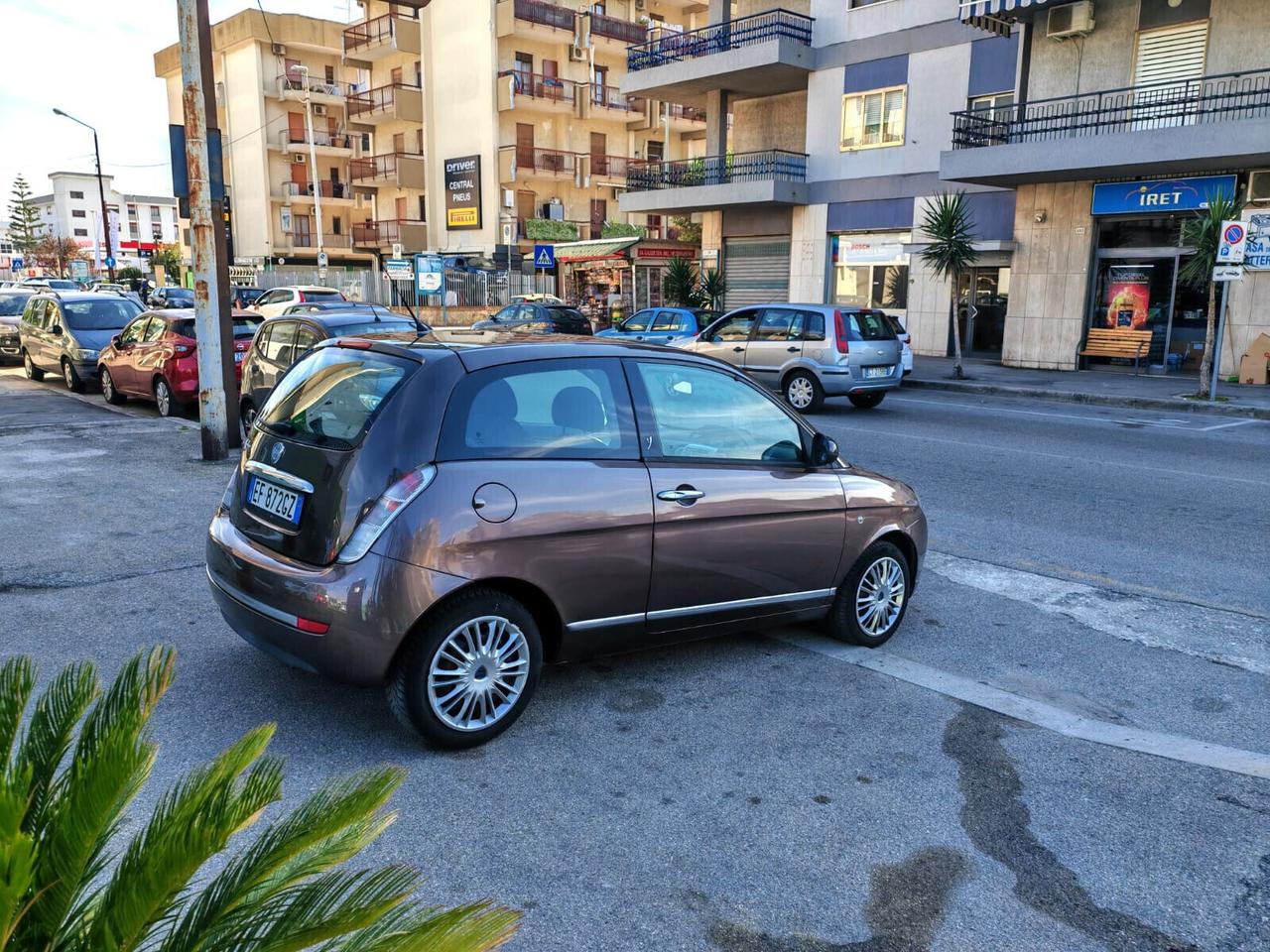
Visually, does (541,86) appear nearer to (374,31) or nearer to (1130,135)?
(374,31)

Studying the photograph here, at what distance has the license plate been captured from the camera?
162 inches

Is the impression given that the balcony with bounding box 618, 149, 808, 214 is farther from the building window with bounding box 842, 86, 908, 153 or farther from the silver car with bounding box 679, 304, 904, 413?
the silver car with bounding box 679, 304, 904, 413

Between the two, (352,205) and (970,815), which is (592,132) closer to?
(352,205)

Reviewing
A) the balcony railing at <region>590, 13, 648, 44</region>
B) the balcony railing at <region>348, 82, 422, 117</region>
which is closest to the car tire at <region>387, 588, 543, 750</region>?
the balcony railing at <region>590, 13, 648, 44</region>

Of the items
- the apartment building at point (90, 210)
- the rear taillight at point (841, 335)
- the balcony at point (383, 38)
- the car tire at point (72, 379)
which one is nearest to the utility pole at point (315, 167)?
the balcony at point (383, 38)

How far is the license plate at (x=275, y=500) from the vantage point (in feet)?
13.5

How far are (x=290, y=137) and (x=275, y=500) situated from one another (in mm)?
53503

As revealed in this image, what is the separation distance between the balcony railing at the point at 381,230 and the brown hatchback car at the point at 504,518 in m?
45.9

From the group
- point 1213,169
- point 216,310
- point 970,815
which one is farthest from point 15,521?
point 1213,169

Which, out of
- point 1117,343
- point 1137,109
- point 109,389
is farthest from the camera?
point 1117,343

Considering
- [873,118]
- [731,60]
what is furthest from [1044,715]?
[731,60]

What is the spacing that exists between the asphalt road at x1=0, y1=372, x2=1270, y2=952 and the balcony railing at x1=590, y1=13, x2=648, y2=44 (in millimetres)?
43259

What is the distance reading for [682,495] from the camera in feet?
14.8

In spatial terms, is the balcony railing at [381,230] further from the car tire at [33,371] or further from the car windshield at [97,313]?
the car windshield at [97,313]
